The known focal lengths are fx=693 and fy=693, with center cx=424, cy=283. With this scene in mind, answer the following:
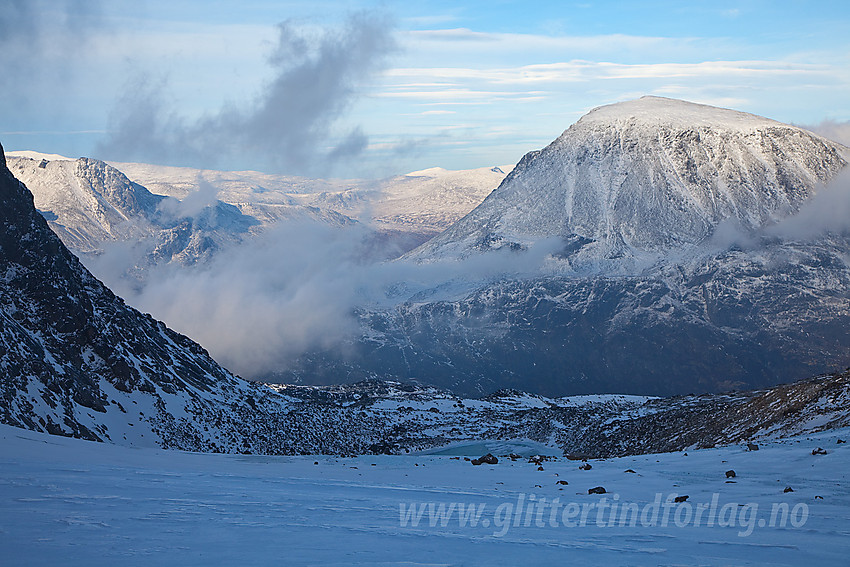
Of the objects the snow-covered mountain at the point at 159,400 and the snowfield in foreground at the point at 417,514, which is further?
the snow-covered mountain at the point at 159,400

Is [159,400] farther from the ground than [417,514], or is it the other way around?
[417,514]

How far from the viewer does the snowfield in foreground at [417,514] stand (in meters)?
12.2

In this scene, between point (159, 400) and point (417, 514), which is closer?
point (417, 514)

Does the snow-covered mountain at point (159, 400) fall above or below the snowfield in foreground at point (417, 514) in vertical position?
below

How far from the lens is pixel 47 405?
5075 cm

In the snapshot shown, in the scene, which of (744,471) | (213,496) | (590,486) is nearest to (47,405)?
(213,496)

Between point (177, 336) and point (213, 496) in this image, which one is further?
point (177, 336)

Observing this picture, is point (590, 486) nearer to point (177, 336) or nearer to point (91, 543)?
point (91, 543)

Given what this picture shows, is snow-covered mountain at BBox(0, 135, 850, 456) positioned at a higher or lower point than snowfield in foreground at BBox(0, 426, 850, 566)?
lower

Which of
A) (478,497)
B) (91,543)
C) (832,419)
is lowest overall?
(832,419)

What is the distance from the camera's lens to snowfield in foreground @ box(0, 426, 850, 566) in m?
12.2

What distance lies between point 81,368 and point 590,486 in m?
55.0

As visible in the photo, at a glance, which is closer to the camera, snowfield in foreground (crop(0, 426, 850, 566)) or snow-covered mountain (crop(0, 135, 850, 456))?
snowfield in foreground (crop(0, 426, 850, 566))

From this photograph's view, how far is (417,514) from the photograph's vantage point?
1677 centimetres
